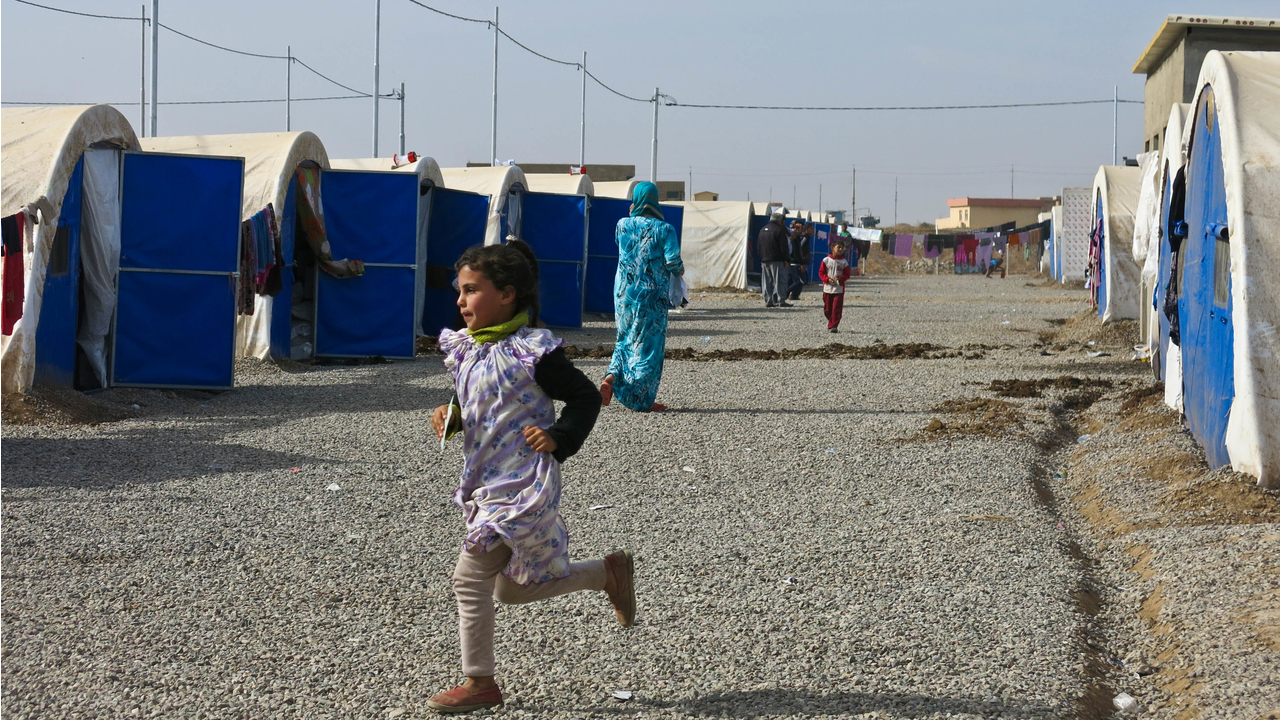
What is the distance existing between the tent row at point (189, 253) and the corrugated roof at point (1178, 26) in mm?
18996

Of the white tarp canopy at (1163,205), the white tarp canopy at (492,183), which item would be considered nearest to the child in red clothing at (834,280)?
the white tarp canopy at (492,183)

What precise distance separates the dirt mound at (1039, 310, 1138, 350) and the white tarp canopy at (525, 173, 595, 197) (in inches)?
326

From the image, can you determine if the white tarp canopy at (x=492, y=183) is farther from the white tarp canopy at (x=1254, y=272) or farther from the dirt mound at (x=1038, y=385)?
the white tarp canopy at (x=1254, y=272)

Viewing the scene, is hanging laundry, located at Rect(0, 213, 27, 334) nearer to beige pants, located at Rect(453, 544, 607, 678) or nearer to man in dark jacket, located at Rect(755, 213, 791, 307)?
beige pants, located at Rect(453, 544, 607, 678)

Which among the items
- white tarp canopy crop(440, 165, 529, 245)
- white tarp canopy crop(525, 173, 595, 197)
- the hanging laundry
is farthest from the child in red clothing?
the hanging laundry

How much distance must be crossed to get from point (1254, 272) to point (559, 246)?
46.1 ft

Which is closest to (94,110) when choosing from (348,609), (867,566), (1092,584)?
(348,609)

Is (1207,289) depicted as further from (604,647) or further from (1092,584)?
(604,647)

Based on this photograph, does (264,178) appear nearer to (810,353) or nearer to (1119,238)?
(810,353)

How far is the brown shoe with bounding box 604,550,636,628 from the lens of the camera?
12.4ft

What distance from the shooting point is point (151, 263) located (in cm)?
1094

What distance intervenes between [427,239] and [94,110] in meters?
7.23

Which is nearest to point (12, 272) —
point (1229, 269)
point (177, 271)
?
point (177, 271)

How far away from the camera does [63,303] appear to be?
33.2ft
